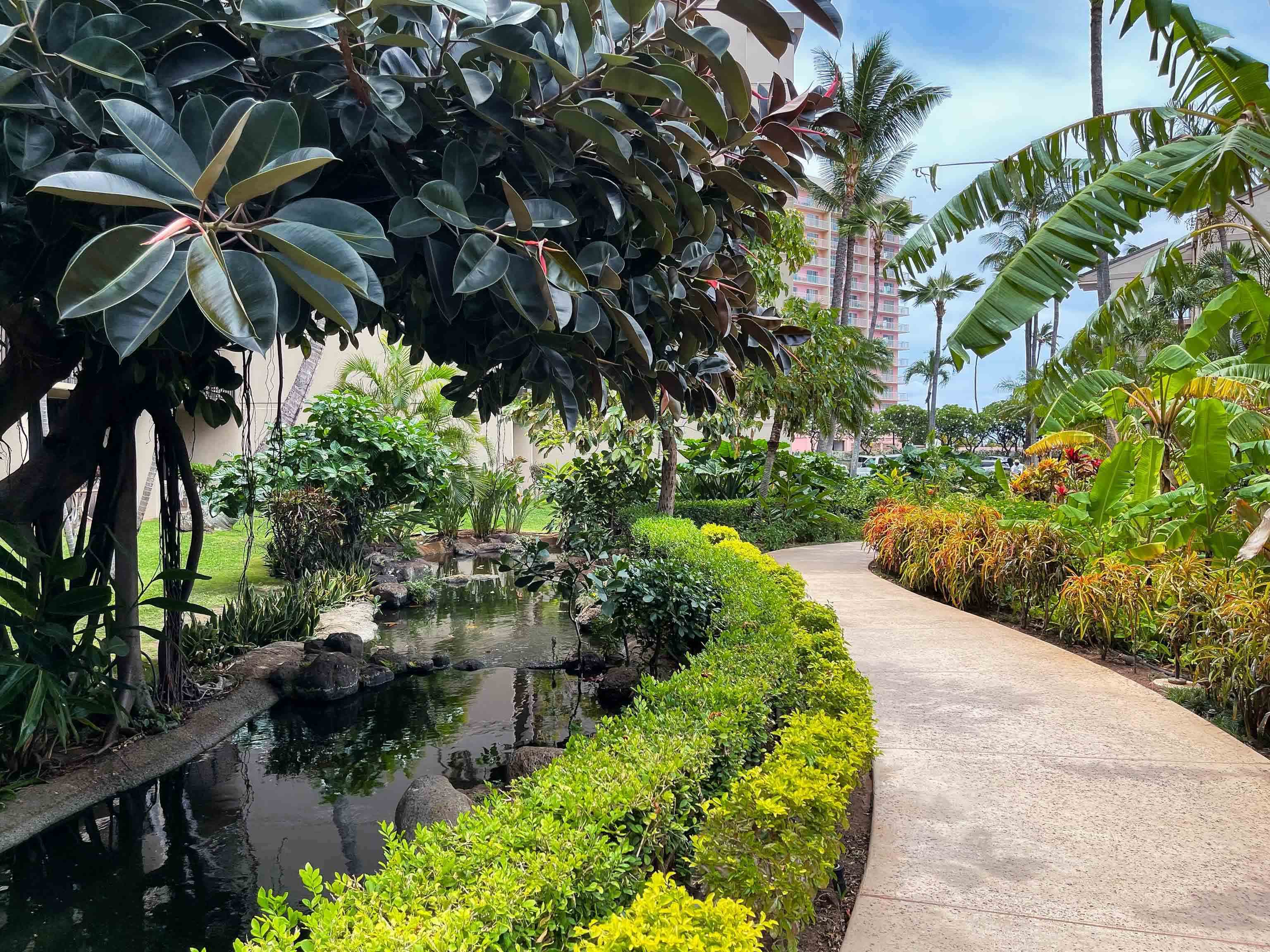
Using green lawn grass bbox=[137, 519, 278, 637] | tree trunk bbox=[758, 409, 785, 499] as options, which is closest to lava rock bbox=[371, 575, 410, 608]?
green lawn grass bbox=[137, 519, 278, 637]

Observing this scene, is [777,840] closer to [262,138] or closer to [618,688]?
[262,138]

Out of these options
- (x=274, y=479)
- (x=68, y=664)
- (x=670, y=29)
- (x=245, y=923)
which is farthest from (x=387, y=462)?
(x=670, y=29)

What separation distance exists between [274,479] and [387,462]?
1.47 metres

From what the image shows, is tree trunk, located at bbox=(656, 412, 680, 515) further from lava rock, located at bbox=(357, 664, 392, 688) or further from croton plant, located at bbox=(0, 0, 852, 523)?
croton plant, located at bbox=(0, 0, 852, 523)

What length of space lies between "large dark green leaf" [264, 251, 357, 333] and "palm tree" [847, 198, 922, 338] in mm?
26185

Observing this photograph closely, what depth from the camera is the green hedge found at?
6.03 ft

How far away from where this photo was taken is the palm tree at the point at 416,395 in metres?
16.5

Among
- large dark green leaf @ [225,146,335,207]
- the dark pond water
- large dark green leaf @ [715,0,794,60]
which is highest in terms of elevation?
large dark green leaf @ [715,0,794,60]

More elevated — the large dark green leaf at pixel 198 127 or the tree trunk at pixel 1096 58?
the tree trunk at pixel 1096 58

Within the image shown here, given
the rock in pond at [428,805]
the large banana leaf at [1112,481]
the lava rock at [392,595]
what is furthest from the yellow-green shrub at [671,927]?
the lava rock at [392,595]

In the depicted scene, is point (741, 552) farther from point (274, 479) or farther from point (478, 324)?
point (478, 324)

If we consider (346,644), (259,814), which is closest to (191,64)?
(259,814)

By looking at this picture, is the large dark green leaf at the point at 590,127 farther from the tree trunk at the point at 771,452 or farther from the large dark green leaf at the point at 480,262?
the tree trunk at the point at 771,452

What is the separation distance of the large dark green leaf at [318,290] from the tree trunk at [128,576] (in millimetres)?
4446
